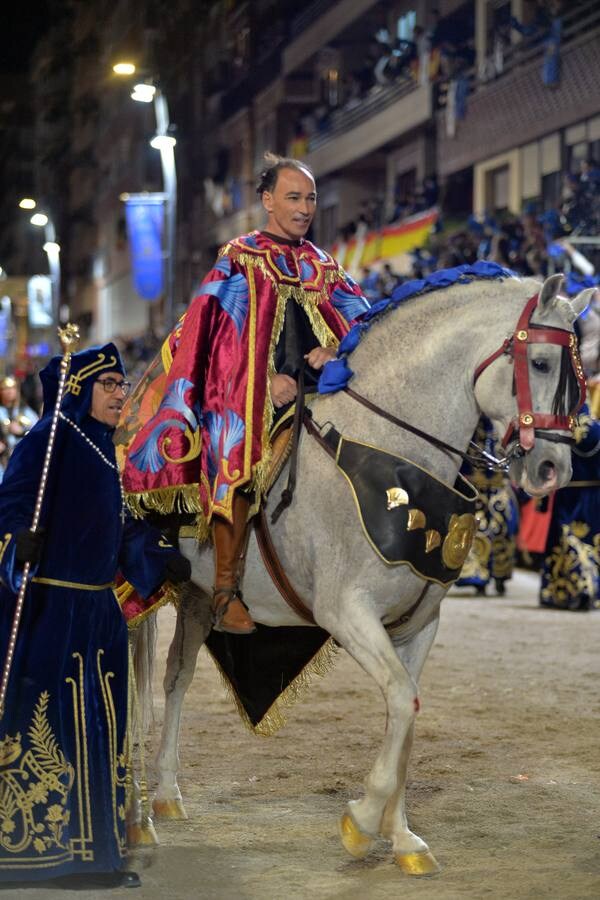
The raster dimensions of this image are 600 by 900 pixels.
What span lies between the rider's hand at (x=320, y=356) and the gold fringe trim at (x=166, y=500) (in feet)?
2.49

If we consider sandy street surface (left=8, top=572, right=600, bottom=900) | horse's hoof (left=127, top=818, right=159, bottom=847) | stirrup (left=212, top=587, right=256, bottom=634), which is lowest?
sandy street surface (left=8, top=572, right=600, bottom=900)

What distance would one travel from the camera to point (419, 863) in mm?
6031

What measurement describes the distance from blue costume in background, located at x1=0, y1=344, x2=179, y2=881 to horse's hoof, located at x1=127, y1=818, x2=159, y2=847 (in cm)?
56

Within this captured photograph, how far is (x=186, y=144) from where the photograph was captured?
193 feet

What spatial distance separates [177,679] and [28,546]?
1855 millimetres

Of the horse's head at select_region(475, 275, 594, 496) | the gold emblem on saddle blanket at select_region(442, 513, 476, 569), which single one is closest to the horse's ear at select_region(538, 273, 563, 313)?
the horse's head at select_region(475, 275, 594, 496)

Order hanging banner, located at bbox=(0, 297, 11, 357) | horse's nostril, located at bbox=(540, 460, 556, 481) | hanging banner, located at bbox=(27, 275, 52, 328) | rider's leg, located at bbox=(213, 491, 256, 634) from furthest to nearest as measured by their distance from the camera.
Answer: hanging banner, located at bbox=(0, 297, 11, 357), hanging banner, located at bbox=(27, 275, 52, 328), rider's leg, located at bbox=(213, 491, 256, 634), horse's nostril, located at bbox=(540, 460, 556, 481)

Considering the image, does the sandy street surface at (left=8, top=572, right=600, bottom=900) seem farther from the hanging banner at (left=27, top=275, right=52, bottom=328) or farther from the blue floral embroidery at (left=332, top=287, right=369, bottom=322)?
the hanging banner at (left=27, top=275, right=52, bottom=328)

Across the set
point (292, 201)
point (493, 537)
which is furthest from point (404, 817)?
point (493, 537)

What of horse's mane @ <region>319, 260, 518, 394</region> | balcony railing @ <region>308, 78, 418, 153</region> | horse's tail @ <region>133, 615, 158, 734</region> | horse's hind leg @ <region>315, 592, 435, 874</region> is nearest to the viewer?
horse's hind leg @ <region>315, 592, 435, 874</region>

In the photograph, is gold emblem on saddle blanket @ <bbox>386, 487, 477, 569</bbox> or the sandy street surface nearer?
the sandy street surface

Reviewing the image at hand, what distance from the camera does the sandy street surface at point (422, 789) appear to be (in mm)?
5934

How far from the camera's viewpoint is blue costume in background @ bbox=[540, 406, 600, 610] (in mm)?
15625

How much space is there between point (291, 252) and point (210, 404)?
81cm
